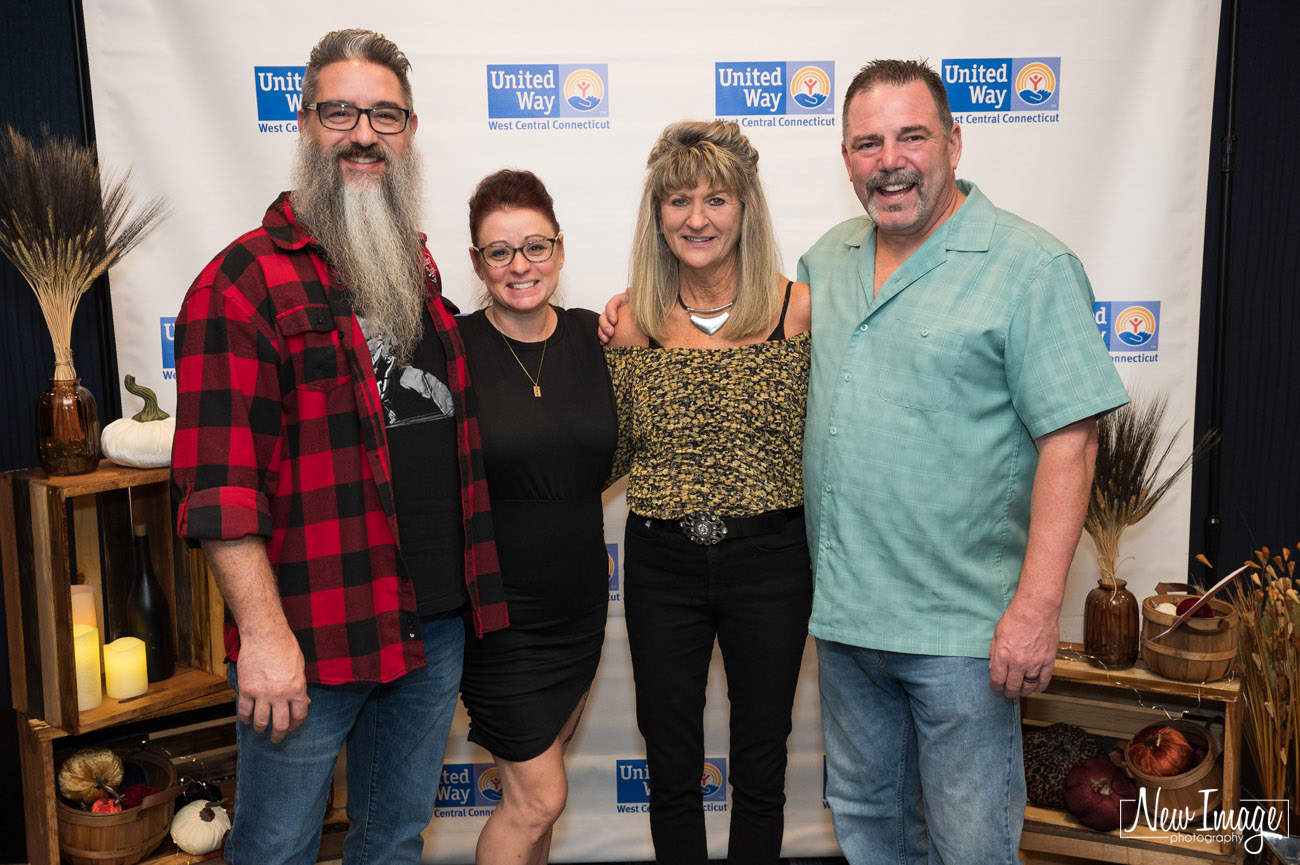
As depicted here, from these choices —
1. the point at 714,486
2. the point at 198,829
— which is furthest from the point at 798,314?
the point at 198,829

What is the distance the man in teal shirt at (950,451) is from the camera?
1.62m

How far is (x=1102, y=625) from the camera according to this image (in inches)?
92.7

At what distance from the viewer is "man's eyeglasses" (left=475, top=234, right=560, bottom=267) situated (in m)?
1.88

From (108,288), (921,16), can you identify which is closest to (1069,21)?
(921,16)

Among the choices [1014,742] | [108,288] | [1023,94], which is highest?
[1023,94]

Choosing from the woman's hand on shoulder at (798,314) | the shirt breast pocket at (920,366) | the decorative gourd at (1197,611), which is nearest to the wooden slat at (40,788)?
the woman's hand on shoulder at (798,314)

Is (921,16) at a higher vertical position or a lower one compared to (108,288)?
higher

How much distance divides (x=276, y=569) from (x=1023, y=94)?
2369 mm

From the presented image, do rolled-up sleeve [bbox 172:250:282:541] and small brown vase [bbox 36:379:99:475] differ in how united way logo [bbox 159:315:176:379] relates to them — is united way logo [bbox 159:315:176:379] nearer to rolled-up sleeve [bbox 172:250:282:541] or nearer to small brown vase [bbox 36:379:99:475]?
small brown vase [bbox 36:379:99:475]

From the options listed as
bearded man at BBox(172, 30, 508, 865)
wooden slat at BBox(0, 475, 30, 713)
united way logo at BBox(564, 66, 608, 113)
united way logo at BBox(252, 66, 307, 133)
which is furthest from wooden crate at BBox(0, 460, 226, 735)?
united way logo at BBox(564, 66, 608, 113)

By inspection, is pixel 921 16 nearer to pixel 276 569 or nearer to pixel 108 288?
pixel 276 569

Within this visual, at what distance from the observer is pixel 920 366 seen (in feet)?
5.53

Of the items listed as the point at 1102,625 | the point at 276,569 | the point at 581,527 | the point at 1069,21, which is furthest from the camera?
the point at 1069,21

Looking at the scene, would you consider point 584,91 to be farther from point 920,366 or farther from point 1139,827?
point 1139,827
